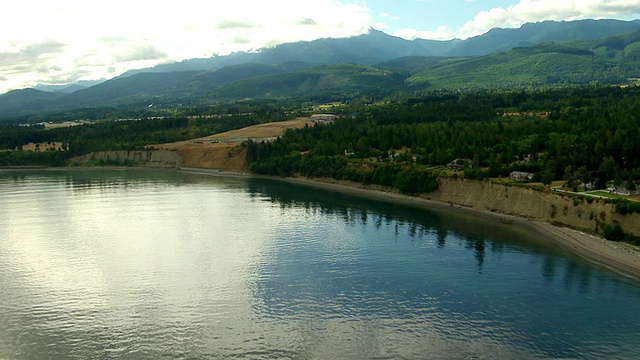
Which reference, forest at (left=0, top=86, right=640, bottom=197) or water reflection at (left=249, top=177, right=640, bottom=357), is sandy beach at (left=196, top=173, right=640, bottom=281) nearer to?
water reflection at (left=249, top=177, right=640, bottom=357)

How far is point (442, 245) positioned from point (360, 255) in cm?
767

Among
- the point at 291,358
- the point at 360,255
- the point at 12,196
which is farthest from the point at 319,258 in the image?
the point at 12,196

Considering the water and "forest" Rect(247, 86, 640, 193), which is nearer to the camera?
the water

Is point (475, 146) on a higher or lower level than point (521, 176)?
higher

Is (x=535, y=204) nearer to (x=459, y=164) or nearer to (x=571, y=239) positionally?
(x=571, y=239)

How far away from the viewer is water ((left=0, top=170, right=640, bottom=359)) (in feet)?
90.8

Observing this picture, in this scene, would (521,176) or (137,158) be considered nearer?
(521,176)

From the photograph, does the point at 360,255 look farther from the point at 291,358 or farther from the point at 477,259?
the point at 291,358

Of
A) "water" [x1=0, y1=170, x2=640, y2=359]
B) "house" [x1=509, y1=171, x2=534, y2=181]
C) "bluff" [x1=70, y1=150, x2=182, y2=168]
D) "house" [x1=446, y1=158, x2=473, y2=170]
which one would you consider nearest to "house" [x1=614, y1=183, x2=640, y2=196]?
"water" [x1=0, y1=170, x2=640, y2=359]

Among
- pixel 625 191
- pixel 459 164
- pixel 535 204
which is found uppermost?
pixel 459 164

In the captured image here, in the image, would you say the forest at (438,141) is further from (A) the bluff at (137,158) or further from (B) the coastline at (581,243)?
(B) the coastline at (581,243)

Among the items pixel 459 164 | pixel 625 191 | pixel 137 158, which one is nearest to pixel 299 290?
pixel 625 191

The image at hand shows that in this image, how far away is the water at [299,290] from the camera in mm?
27672

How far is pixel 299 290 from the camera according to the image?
3428 centimetres
